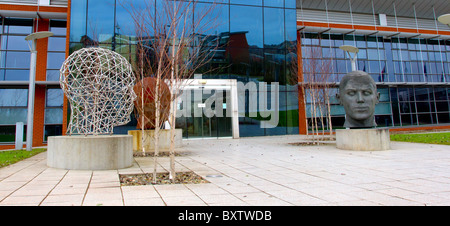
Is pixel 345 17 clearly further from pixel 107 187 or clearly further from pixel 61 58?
pixel 107 187

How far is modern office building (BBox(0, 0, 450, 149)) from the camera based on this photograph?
1886 cm

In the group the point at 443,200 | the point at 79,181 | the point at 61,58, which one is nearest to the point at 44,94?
the point at 61,58

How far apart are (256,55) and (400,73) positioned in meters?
15.0

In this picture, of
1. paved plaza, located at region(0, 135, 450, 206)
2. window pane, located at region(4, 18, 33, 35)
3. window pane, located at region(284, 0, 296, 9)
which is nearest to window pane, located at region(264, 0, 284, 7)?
window pane, located at region(284, 0, 296, 9)

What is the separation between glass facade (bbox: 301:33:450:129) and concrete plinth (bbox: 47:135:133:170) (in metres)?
21.4

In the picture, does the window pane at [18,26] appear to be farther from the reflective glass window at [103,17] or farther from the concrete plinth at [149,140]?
the concrete plinth at [149,140]

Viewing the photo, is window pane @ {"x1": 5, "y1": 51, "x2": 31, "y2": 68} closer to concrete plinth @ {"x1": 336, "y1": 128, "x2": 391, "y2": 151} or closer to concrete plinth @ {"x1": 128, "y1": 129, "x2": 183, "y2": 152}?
concrete plinth @ {"x1": 128, "y1": 129, "x2": 183, "y2": 152}

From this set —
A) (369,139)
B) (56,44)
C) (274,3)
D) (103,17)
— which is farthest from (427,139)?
(56,44)

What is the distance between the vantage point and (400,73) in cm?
2692

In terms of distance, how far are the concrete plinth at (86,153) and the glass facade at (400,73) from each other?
70.3 ft

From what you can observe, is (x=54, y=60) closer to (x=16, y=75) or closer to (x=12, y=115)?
(x=16, y=75)

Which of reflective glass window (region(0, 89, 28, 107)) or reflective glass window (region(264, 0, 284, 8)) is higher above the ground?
reflective glass window (region(264, 0, 284, 8))

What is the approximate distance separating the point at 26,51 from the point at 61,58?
2398mm

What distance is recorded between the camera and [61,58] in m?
22.1
